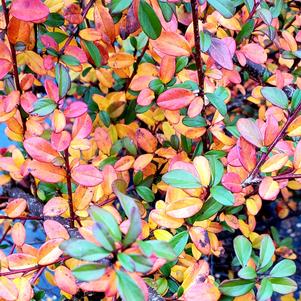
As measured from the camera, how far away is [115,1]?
2.16ft

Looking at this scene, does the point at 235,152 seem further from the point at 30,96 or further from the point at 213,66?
the point at 30,96

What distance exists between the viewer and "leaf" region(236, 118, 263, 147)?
713 millimetres

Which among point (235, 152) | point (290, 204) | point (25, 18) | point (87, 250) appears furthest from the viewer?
point (290, 204)

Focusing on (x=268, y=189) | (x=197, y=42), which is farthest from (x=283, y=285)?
(x=197, y=42)

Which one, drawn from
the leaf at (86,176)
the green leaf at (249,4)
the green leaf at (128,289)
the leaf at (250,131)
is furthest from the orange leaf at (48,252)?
the green leaf at (249,4)

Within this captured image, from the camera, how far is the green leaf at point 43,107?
Result: 743 millimetres

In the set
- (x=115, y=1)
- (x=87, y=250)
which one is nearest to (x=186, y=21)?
(x=115, y=1)

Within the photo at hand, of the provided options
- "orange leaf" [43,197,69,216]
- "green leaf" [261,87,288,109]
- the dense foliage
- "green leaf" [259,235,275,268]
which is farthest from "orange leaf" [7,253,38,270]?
"green leaf" [261,87,288,109]

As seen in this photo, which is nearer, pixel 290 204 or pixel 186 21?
pixel 186 21

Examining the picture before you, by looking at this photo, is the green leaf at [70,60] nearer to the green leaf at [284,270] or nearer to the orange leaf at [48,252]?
the orange leaf at [48,252]

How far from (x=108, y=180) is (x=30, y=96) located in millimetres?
193

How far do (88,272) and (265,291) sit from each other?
0.90 feet

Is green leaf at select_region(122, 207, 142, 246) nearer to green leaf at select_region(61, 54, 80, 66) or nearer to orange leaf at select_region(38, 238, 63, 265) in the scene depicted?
orange leaf at select_region(38, 238, 63, 265)

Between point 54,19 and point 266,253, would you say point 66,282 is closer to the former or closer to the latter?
point 266,253
